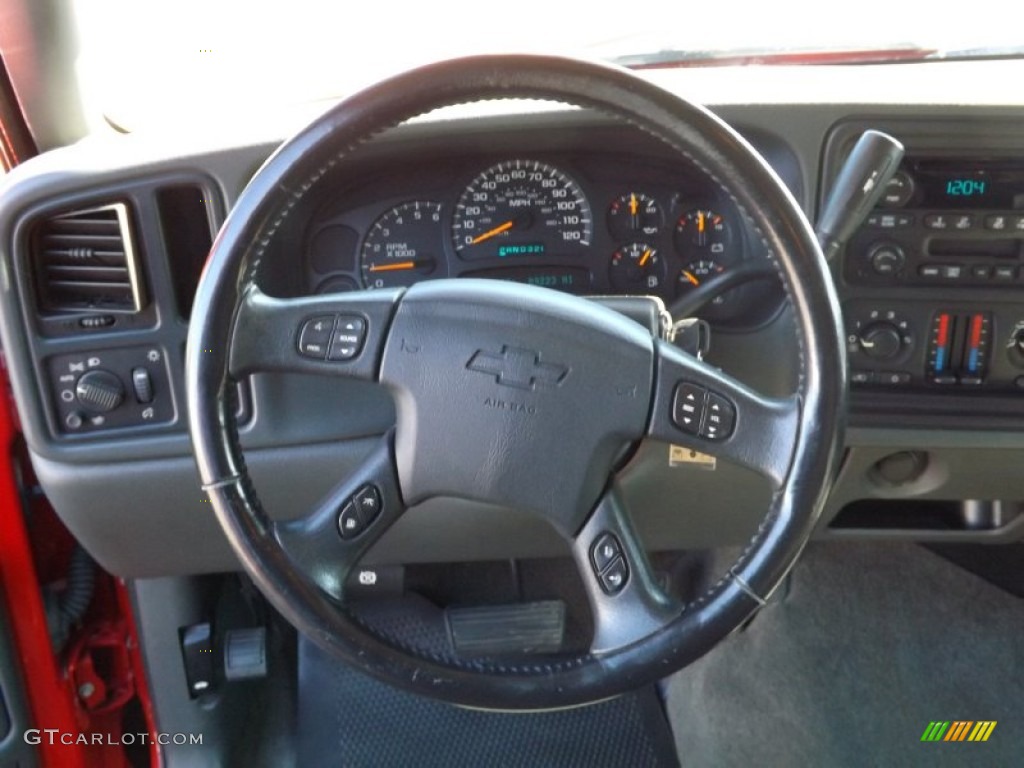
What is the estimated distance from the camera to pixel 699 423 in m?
1.06

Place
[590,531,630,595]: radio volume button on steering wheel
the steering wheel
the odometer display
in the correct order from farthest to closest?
the odometer display
[590,531,630,595]: radio volume button on steering wheel
the steering wheel

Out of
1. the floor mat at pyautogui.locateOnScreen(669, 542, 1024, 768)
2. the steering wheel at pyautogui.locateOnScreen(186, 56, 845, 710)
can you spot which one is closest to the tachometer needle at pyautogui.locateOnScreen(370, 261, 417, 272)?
the steering wheel at pyautogui.locateOnScreen(186, 56, 845, 710)

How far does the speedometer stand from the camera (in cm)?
145

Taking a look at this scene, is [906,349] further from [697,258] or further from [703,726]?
[703,726]

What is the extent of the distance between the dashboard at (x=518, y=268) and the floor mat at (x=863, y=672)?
18.5 inches

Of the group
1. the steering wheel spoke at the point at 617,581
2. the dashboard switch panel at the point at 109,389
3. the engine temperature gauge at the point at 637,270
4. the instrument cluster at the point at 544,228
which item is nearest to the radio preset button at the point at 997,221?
the instrument cluster at the point at 544,228

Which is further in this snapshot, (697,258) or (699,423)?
(697,258)

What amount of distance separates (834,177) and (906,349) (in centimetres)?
25

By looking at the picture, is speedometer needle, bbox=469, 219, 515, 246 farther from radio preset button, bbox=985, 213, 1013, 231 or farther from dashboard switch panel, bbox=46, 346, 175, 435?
radio preset button, bbox=985, 213, 1013, 231

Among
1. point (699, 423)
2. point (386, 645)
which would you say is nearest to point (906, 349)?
point (699, 423)

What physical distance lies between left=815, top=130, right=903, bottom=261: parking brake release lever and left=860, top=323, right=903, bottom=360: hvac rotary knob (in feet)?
1.13

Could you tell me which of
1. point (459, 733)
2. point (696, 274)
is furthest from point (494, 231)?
point (459, 733)

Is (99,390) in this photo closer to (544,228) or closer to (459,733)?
(544,228)

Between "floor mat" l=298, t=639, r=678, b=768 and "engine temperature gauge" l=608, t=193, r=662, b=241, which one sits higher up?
"engine temperature gauge" l=608, t=193, r=662, b=241
